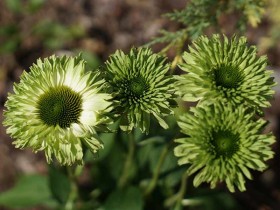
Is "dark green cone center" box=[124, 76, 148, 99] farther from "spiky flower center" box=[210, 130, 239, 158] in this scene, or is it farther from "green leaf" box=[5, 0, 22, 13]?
"green leaf" box=[5, 0, 22, 13]

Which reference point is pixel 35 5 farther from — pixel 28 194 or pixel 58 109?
pixel 58 109

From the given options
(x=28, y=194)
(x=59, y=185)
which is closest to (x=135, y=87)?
(x=59, y=185)

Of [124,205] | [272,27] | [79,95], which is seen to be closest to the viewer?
[79,95]

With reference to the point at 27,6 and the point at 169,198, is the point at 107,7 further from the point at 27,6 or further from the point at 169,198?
the point at 169,198

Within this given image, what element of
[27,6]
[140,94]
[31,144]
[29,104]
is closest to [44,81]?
[29,104]

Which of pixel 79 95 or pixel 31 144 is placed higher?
pixel 79 95

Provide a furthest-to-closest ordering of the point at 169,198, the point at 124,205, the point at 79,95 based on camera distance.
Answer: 1. the point at 169,198
2. the point at 124,205
3. the point at 79,95
